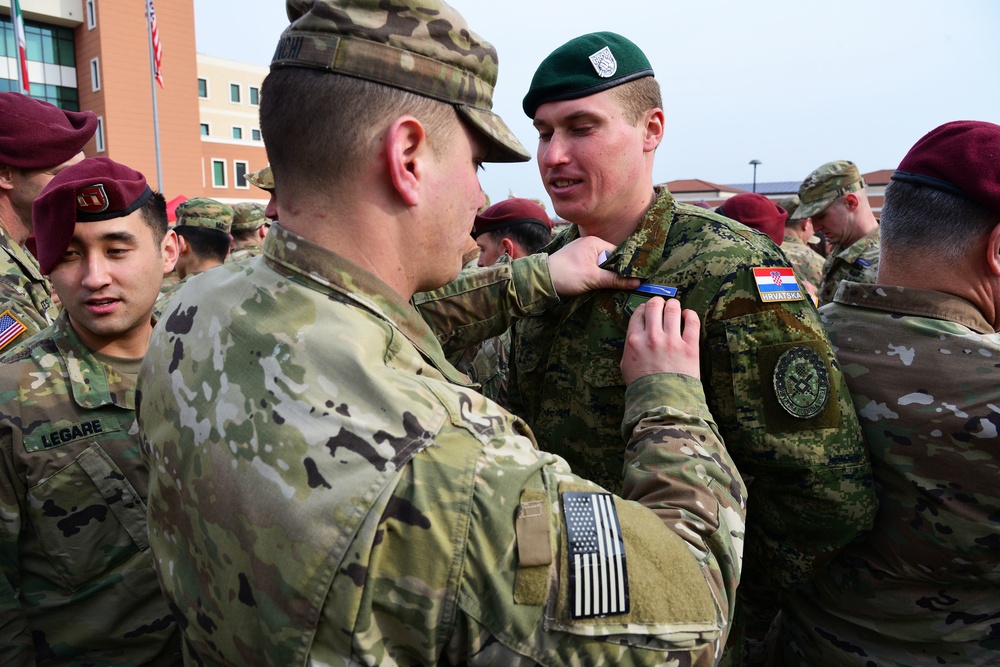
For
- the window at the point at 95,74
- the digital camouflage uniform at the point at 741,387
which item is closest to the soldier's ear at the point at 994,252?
the digital camouflage uniform at the point at 741,387

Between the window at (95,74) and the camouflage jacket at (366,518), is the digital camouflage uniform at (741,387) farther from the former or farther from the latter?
the window at (95,74)

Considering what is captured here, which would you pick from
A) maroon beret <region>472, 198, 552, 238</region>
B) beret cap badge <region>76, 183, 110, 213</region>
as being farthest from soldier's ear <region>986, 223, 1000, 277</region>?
maroon beret <region>472, 198, 552, 238</region>

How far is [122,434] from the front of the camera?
2.44 meters

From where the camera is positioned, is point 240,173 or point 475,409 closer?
point 475,409

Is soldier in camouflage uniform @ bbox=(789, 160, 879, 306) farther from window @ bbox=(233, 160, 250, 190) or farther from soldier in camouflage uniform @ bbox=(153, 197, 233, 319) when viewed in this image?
window @ bbox=(233, 160, 250, 190)

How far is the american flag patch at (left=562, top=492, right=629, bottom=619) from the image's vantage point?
48.5 inches

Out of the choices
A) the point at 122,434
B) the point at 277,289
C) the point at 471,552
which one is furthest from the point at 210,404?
the point at 122,434

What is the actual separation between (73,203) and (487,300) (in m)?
1.62

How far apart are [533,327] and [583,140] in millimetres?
795

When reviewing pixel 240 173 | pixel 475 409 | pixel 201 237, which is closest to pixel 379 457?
pixel 475 409

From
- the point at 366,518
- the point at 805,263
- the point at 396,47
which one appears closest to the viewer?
the point at 366,518

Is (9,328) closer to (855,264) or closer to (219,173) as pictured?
(855,264)

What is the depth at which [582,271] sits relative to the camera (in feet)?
8.07

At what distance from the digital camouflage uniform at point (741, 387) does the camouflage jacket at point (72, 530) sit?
133 centimetres
